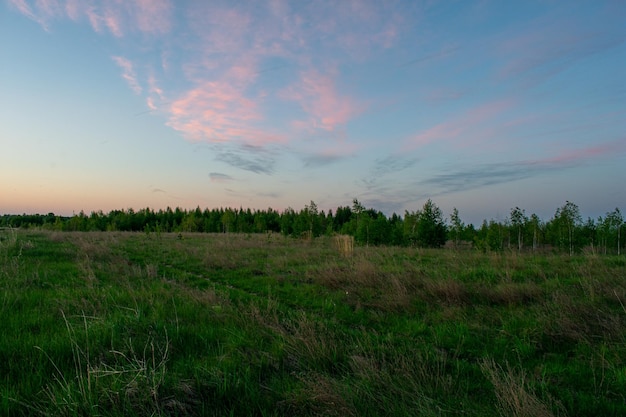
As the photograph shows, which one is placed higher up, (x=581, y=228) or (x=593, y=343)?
(x=581, y=228)

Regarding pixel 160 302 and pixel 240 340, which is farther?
pixel 160 302

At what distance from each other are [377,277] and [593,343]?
4789 mm

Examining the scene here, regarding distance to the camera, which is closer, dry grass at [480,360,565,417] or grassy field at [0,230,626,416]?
dry grass at [480,360,565,417]

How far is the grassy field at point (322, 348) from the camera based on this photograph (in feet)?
9.56

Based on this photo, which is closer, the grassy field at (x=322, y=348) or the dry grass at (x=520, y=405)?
the dry grass at (x=520, y=405)

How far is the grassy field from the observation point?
115 inches

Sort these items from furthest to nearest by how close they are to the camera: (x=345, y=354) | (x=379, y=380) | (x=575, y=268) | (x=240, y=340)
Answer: (x=575, y=268) < (x=240, y=340) < (x=345, y=354) < (x=379, y=380)

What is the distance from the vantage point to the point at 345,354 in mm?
4035

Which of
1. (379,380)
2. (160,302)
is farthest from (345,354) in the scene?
(160,302)

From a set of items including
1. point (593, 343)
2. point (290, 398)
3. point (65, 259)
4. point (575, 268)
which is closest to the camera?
point (290, 398)

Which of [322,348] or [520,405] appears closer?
[520,405]

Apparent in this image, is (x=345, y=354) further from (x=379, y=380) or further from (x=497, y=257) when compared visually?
(x=497, y=257)

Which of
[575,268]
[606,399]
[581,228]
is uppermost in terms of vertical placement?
[581,228]

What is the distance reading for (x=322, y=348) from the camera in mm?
4039
